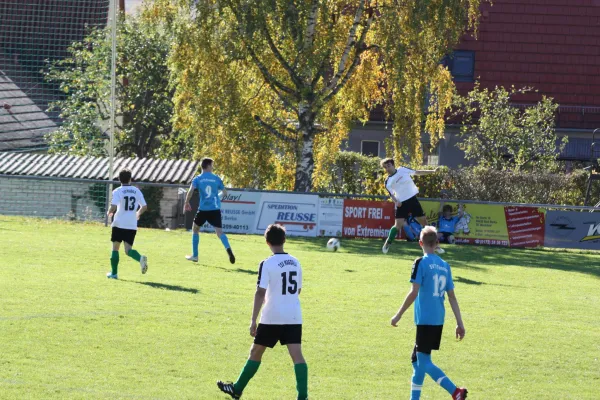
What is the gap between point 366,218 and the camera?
28.9 meters

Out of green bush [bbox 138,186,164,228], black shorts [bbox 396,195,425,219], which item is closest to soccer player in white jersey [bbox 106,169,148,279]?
black shorts [bbox 396,195,425,219]

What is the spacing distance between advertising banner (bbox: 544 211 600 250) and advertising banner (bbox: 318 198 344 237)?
5768 millimetres

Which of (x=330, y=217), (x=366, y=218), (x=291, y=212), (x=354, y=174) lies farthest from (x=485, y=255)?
(x=354, y=174)

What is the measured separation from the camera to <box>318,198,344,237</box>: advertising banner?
28641 millimetres

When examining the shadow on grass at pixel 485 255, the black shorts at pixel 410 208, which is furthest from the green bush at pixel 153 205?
the black shorts at pixel 410 208

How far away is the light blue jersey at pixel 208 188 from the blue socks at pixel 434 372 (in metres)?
11.2

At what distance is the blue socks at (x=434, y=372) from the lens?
29.8 ft

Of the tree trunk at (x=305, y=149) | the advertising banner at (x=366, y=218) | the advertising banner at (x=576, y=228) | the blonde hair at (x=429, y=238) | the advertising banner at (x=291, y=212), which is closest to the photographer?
the blonde hair at (x=429, y=238)

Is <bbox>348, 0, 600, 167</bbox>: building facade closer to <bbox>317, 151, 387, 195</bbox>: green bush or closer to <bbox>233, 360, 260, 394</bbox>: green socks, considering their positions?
<bbox>317, 151, 387, 195</bbox>: green bush

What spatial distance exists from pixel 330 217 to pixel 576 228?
6.82m

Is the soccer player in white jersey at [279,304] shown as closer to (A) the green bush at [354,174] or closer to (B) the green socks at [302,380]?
(B) the green socks at [302,380]

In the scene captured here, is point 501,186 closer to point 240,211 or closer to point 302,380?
point 240,211

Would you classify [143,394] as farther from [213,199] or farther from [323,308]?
Answer: [213,199]

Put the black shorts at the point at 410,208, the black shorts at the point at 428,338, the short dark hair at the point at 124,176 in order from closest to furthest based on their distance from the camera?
the black shorts at the point at 428,338, the short dark hair at the point at 124,176, the black shorts at the point at 410,208
